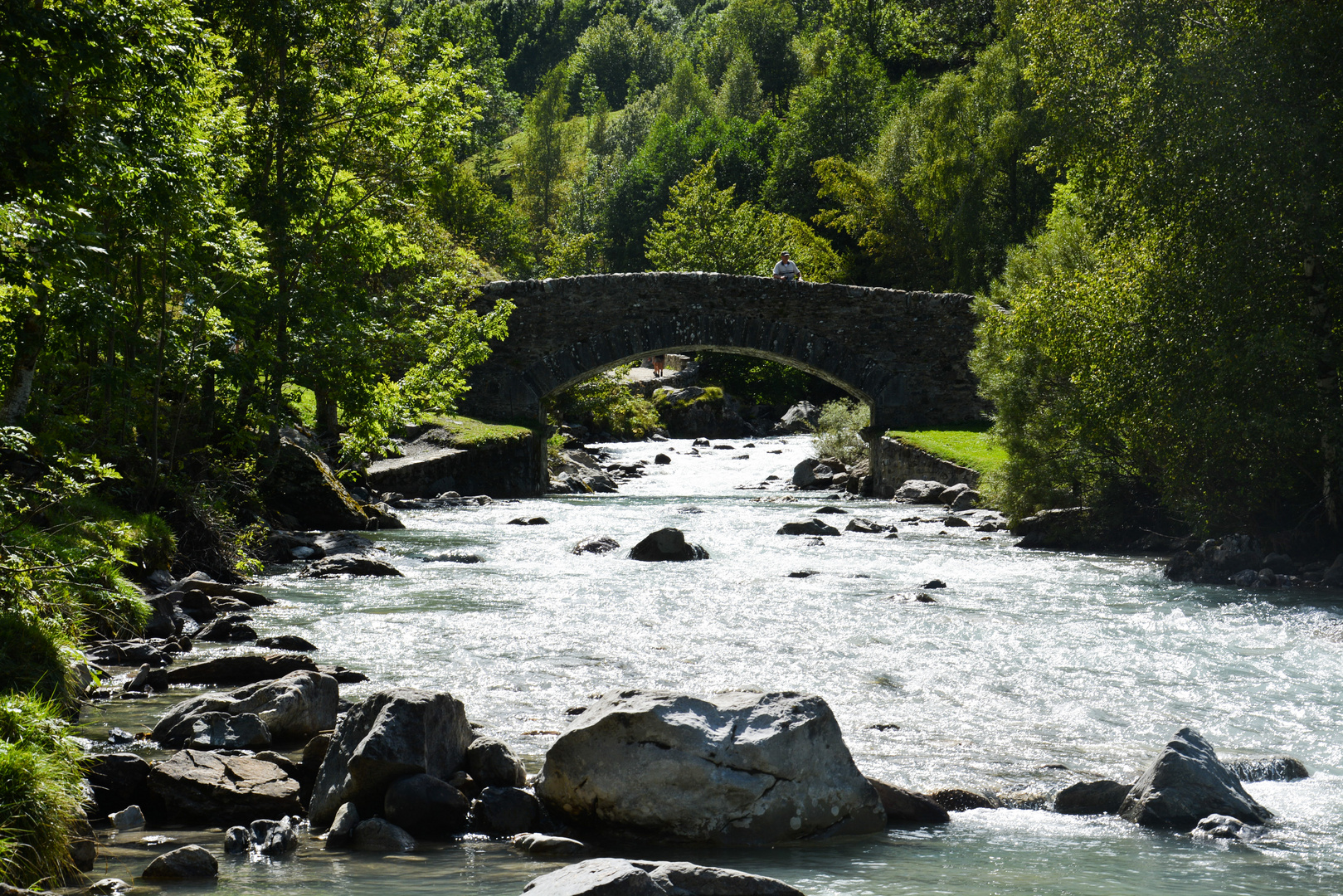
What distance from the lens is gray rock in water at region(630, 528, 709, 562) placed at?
47.0 feet

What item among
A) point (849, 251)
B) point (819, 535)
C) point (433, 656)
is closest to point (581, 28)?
point (849, 251)

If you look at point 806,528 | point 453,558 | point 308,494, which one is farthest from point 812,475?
point 453,558

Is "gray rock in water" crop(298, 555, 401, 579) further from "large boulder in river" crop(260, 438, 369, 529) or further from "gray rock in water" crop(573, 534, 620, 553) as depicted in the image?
"large boulder in river" crop(260, 438, 369, 529)

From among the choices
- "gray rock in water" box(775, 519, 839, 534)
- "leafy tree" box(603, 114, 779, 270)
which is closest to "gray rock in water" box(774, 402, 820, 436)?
"leafy tree" box(603, 114, 779, 270)

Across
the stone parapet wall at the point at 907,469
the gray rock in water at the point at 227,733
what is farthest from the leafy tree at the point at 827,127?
the gray rock in water at the point at 227,733

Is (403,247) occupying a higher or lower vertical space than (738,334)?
higher

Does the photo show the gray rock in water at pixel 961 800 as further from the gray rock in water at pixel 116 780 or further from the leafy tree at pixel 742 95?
the leafy tree at pixel 742 95

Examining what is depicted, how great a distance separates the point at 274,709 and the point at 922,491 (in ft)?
59.4

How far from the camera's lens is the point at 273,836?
4.74m

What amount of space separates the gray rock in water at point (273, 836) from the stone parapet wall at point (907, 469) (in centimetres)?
1837

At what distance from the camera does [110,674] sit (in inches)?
292

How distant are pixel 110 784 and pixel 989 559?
11321 mm

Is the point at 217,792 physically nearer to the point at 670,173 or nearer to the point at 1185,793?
the point at 1185,793

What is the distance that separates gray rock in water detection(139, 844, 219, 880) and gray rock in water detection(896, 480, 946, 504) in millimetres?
19299
